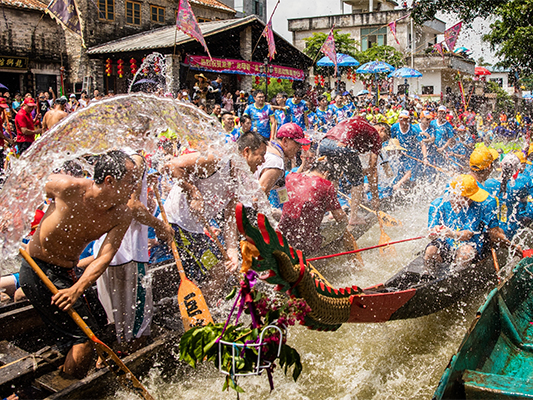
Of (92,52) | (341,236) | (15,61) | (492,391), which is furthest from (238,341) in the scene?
(15,61)

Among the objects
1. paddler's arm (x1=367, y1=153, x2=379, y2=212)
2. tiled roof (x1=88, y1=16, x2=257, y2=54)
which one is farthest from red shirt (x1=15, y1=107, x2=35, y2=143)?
paddler's arm (x1=367, y1=153, x2=379, y2=212)

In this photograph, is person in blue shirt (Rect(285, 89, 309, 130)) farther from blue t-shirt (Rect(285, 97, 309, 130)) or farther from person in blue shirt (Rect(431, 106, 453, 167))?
person in blue shirt (Rect(431, 106, 453, 167))

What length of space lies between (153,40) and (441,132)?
12.0 metres

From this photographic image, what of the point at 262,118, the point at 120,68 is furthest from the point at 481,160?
the point at 120,68

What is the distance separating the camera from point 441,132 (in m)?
10.3

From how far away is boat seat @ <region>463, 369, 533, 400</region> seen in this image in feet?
8.50

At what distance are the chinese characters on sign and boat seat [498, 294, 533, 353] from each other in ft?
66.3

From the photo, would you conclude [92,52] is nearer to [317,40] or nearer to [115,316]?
[115,316]

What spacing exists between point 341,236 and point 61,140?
3354mm

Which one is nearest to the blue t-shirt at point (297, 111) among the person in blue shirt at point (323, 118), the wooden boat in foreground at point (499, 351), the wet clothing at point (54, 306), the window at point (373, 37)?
the person in blue shirt at point (323, 118)

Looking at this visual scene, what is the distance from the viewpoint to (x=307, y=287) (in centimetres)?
281

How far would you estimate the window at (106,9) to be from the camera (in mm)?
19845

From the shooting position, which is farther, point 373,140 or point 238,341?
point 373,140

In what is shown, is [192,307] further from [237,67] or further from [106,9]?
[106,9]
